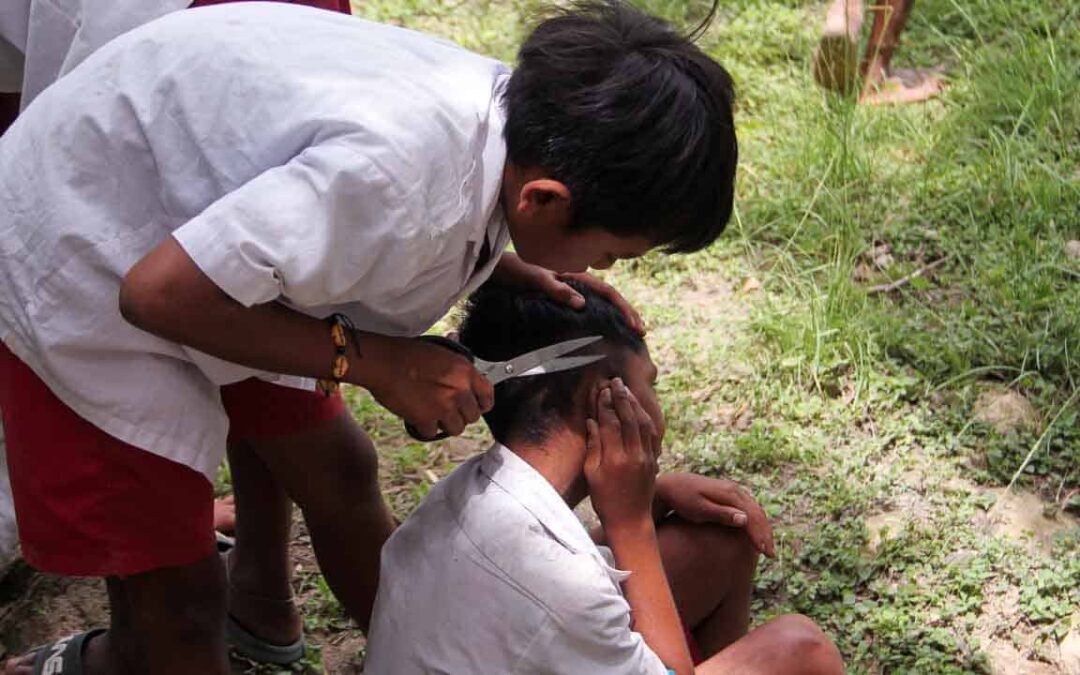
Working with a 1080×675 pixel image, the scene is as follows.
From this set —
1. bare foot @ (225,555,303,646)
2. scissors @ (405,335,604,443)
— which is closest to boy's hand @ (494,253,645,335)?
scissors @ (405,335,604,443)

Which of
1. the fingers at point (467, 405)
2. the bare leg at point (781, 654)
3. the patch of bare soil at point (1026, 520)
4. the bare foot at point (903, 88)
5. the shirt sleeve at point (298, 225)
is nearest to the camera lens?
the shirt sleeve at point (298, 225)

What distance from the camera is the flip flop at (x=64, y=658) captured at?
260 centimetres

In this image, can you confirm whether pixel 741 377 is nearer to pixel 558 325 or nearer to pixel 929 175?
pixel 929 175

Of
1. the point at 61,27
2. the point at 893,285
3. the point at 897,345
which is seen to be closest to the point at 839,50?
the point at 893,285

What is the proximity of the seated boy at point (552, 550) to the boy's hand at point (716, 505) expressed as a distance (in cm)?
3

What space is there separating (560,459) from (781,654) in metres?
0.51

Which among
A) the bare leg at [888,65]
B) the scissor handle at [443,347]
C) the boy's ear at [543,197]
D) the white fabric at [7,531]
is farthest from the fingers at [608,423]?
the bare leg at [888,65]

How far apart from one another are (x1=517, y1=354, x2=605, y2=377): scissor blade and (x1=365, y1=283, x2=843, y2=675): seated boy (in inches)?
0.7

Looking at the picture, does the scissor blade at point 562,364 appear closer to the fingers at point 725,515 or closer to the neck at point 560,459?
the neck at point 560,459

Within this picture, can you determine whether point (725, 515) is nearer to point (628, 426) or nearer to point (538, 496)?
point (628, 426)

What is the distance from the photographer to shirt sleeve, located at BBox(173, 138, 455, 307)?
1.75 m

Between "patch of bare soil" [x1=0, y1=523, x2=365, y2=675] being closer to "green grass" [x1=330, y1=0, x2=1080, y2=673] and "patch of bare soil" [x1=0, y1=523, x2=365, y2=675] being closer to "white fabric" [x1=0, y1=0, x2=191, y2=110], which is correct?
"green grass" [x1=330, y1=0, x2=1080, y2=673]

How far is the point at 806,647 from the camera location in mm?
2311

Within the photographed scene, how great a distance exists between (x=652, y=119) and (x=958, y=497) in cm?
162
